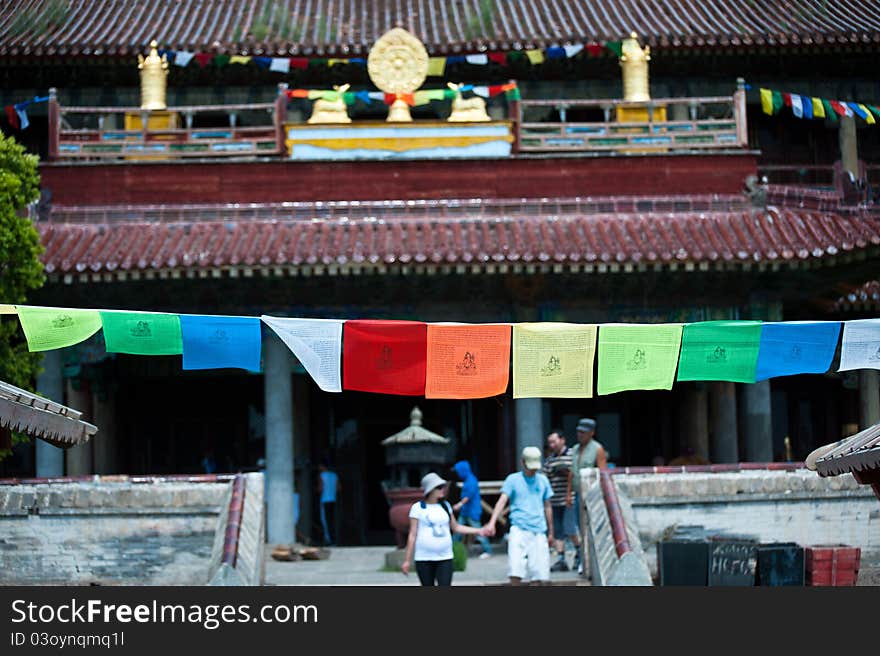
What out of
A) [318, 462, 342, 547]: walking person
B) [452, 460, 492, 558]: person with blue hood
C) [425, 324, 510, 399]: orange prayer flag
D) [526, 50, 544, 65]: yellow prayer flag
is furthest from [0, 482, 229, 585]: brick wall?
[526, 50, 544, 65]: yellow prayer flag

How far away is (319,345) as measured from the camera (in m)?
14.9

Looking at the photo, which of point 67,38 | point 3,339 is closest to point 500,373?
point 3,339

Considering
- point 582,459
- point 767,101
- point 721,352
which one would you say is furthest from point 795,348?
point 767,101

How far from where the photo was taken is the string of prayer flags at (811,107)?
2331 centimetres

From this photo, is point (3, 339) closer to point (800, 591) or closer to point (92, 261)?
point (92, 261)

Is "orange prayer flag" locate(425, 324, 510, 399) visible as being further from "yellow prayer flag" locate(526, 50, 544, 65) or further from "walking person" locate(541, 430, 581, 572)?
"yellow prayer flag" locate(526, 50, 544, 65)

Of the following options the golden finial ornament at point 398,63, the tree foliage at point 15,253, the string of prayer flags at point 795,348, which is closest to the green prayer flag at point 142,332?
the tree foliage at point 15,253

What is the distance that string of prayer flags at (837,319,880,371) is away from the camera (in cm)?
1498

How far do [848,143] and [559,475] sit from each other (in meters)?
10.8

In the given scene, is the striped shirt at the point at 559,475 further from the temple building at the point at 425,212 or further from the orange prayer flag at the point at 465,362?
the temple building at the point at 425,212

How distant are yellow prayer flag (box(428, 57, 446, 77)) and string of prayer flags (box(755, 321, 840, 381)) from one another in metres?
10.2

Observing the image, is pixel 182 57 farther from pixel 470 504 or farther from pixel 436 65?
pixel 470 504

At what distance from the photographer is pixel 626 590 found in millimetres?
11844

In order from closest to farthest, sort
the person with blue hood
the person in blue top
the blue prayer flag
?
the person in blue top < the blue prayer flag < the person with blue hood
